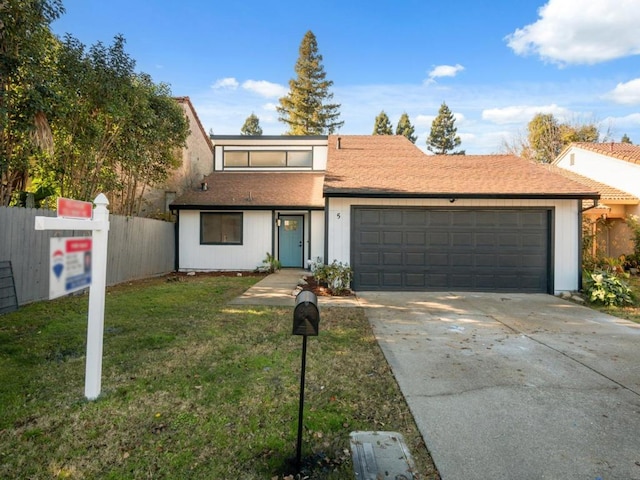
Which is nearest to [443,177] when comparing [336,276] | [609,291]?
[336,276]

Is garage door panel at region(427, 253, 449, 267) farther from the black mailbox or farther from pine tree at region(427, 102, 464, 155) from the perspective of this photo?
pine tree at region(427, 102, 464, 155)

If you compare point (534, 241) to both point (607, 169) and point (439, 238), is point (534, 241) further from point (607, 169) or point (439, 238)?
point (607, 169)

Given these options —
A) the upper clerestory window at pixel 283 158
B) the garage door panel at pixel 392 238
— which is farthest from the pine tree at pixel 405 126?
the garage door panel at pixel 392 238

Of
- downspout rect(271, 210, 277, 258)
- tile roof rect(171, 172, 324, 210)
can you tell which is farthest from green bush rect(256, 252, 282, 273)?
tile roof rect(171, 172, 324, 210)

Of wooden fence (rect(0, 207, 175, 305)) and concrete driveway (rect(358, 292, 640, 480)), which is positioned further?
wooden fence (rect(0, 207, 175, 305))

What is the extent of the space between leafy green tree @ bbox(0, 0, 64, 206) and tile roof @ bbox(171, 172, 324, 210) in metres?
6.11

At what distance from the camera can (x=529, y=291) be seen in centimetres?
905

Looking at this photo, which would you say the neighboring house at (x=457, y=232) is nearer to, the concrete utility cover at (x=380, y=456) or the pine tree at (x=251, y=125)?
the concrete utility cover at (x=380, y=456)

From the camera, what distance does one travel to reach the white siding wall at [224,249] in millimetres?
13109

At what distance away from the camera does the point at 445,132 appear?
1657 inches

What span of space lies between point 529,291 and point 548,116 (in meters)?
26.7

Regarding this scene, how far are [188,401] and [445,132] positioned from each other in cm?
4455

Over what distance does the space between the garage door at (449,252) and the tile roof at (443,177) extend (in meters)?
0.53

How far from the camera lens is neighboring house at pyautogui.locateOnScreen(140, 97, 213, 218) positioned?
13.7 m
